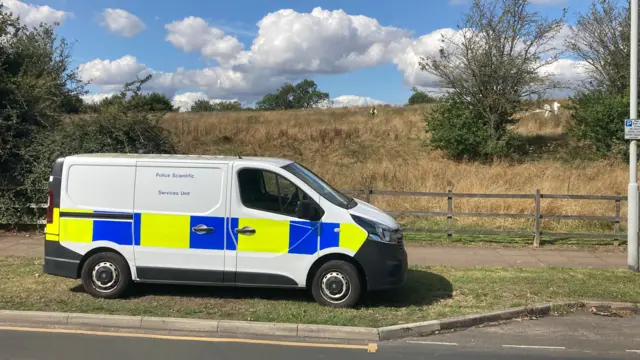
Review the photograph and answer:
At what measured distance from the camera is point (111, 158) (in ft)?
23.1

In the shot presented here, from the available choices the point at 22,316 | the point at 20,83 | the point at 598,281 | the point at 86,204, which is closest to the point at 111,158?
the point at 86,204

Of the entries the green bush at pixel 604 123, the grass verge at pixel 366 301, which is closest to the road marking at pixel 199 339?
the grass verge at pixel 366 301

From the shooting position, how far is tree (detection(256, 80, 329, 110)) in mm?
109562

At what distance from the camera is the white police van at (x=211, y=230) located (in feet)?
21.5

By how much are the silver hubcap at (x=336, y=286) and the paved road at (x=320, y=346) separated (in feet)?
3.29

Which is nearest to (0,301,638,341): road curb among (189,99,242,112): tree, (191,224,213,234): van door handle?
(191,224,213,234): van door handle

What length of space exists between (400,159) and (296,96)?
3520 inches

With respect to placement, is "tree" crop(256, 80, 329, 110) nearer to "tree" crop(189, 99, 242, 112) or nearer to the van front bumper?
"tree" crop(189, 99, 242, 112)

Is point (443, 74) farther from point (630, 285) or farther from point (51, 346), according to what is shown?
point (51, 346)

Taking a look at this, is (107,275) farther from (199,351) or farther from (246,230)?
(199,351)

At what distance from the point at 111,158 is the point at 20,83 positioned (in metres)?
8.42

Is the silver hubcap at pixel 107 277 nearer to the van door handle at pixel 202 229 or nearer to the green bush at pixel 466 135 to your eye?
A: the van door handle at pixel 202 229

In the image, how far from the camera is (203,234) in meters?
6.72

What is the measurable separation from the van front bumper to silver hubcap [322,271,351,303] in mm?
285
